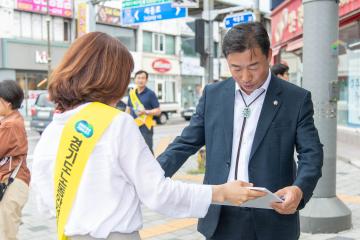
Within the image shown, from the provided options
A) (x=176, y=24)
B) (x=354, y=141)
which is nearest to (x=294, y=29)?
(x=354, y=141)

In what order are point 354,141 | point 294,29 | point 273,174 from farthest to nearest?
point 294,29, point 354,141, point 273,174

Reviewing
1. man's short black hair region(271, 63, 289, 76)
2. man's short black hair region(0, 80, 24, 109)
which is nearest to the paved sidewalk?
man's short black hair region(0, 80, 24, 109)

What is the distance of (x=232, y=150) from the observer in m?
2.35

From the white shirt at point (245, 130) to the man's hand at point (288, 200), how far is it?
27cm

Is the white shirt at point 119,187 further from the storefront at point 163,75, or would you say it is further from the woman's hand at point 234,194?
the storefront at point 163,75

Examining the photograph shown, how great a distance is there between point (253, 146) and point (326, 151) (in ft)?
9.50

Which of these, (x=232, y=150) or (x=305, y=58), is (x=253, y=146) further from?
(x=305, y=58)

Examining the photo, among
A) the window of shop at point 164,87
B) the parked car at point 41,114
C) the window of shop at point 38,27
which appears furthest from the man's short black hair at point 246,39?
the window of shop at point 164,87

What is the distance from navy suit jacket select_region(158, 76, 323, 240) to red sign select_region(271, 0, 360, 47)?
10.8 meters

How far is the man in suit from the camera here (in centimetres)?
225

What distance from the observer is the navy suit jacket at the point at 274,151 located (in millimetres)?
2262

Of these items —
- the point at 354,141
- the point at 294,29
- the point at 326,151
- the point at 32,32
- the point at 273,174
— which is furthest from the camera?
the point at 32,32

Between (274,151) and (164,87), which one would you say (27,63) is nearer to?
(164,87)

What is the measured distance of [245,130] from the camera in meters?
2.35
